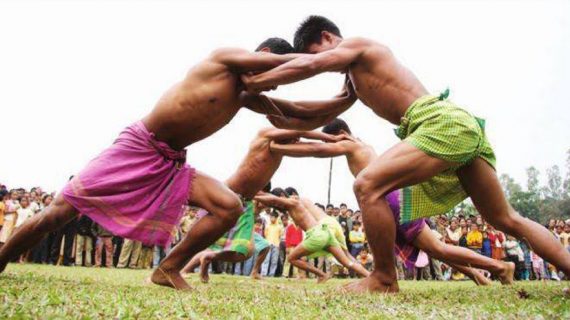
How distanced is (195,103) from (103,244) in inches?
392

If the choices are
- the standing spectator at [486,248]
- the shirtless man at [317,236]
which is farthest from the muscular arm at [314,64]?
the standing spectator at [486,248]

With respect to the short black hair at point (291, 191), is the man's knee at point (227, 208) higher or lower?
lower

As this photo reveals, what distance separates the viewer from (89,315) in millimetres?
1940

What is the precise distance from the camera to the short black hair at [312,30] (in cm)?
420

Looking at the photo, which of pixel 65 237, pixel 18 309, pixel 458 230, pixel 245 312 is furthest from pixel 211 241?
pixel 458 230

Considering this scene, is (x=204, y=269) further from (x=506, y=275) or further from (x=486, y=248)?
(x=486, y=248)

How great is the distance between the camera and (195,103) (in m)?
3.70

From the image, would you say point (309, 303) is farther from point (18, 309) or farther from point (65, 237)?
point (65, 237)

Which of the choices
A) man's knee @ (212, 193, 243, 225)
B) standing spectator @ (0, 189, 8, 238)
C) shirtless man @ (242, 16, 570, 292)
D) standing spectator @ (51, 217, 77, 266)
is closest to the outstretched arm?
man's knee @ (212, 193, 243, 225)

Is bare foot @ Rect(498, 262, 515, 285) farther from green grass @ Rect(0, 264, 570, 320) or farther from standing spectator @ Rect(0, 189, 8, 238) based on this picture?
standing spectator @ Rect(0, 189, 8, 238)

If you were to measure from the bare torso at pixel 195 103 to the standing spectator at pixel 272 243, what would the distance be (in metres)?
9.05

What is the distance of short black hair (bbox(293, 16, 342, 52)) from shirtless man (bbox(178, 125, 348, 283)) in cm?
124

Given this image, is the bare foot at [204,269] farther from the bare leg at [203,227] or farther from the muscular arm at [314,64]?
the muscular arm at [314,64]

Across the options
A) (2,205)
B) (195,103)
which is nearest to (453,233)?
(195,103)
